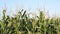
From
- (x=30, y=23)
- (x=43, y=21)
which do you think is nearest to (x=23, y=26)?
(x=30, y=23)

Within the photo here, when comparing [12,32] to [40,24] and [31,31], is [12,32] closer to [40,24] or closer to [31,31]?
[31,31]

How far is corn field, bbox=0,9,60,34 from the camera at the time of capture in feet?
19.7

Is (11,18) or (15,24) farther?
(11,18)

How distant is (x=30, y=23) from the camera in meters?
6.31

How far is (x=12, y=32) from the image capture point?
6082 mm

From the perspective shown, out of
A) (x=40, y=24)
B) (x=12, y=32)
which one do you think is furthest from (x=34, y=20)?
(x=12, y=32)

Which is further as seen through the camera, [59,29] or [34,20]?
[59,29]

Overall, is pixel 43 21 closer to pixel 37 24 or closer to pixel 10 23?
pixel 37 24

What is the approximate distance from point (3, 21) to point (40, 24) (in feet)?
4.67

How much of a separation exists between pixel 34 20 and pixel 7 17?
1.25m

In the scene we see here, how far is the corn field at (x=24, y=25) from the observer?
5.99 metres

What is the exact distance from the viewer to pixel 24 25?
6.27 metres

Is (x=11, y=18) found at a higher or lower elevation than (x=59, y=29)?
higher

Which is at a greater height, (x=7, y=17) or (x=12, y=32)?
(x=7, y=17)
